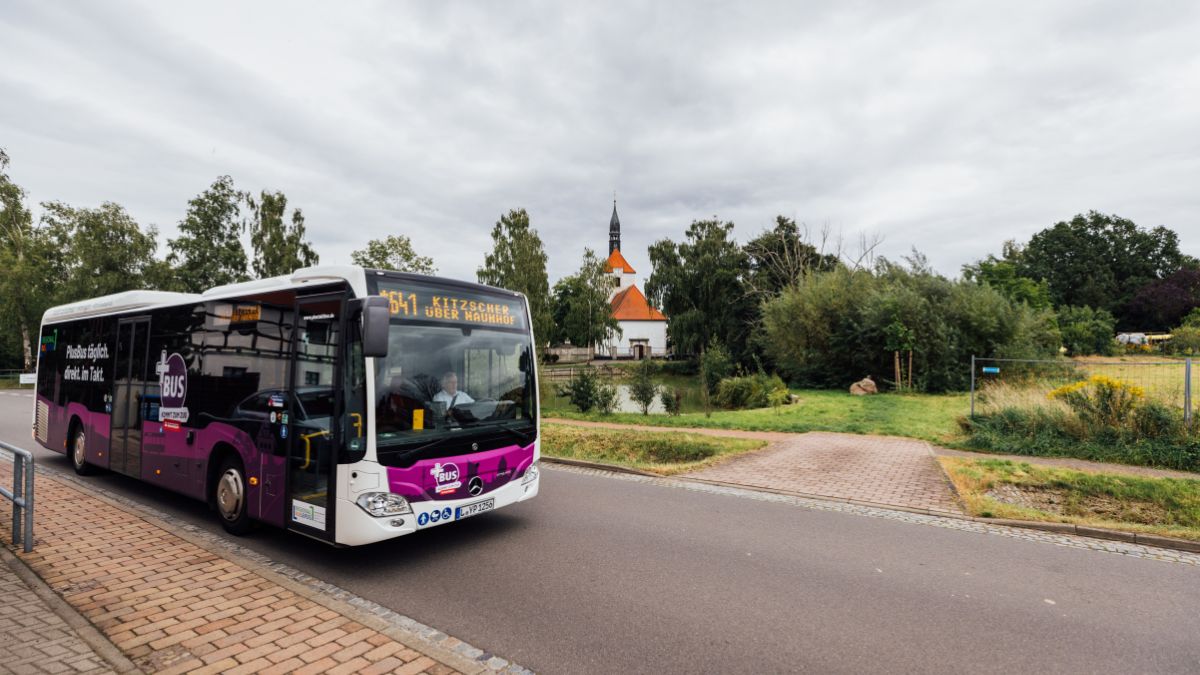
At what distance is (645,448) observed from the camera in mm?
12086

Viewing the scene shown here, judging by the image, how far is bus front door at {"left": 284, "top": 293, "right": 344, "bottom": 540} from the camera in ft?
16.8

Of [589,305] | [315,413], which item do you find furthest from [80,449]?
[589,305]

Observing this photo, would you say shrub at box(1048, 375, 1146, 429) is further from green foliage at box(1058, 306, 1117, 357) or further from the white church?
the white church

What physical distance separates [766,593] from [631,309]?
86.4 m

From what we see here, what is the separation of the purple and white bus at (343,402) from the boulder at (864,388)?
20.2 metres

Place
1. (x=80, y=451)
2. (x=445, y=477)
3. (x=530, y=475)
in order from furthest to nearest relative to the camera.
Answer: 1. (x=80, y=451)
2. (x=530, y=475)
3. (x=445, y=477)

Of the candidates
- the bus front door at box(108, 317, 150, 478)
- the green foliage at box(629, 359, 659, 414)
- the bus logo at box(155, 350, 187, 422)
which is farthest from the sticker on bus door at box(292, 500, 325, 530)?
the green foliage at box(629, 359, 659, 414)

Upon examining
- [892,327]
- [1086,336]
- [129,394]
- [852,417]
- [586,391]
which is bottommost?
[852,417]

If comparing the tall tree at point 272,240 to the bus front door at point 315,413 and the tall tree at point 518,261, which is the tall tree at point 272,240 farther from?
the bus front door at point 315,413

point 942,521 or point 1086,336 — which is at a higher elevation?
point 1086,336

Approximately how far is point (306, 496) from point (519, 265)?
39.3m

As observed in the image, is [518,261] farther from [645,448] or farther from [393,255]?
[645,448]

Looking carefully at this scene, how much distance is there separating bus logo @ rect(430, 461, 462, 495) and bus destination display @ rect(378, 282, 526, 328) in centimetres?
140

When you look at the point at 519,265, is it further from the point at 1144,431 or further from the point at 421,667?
the point at 421,667
